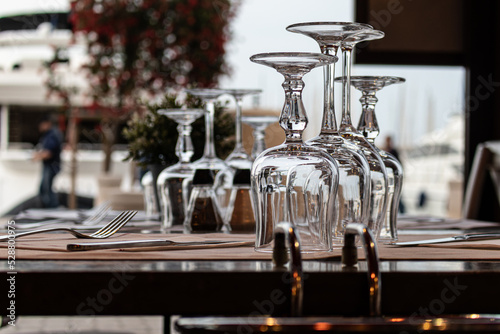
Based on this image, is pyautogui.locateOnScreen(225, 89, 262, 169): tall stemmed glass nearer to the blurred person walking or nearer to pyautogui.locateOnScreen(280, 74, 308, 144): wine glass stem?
pyautogui.locateOnScreen(280, 74, 308, 144): wine glass stem

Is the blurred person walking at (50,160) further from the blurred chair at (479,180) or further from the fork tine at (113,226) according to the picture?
the fork tine at (113,226)

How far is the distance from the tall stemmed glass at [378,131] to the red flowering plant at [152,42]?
11.4ft

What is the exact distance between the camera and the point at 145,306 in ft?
2.21

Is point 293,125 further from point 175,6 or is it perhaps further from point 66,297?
point 175,6

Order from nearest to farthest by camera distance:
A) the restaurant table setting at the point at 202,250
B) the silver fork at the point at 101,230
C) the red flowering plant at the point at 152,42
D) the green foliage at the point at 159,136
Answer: the restaurant table setting at the point at 202,250 < the silver fork at the point at 101,230 < the green foliage at the point at 159,136 < the red flowering plant at the point at 152,42

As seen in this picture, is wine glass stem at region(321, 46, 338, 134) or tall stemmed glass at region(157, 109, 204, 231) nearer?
wine glass stem at region(321, 46, 338, 134)

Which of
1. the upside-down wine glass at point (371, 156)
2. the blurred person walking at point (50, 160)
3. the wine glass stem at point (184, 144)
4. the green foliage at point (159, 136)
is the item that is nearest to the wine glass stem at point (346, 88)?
the upside-down wine glass at point (371, 156)

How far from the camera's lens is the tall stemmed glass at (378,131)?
1.00 meters

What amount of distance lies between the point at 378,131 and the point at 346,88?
18 centimetres

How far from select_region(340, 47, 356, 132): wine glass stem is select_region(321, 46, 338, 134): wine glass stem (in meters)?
0.02

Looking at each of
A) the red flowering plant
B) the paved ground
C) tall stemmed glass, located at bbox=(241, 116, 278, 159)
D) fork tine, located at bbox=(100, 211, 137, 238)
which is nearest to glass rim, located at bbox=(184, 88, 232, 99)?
tall stemmed glass, located at bbox=(241, 116, 278, 159)

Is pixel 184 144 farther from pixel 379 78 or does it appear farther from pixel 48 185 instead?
pixel 48 185

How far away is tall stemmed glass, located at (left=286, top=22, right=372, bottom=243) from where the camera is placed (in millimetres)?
901

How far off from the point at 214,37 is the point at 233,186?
3.57m
